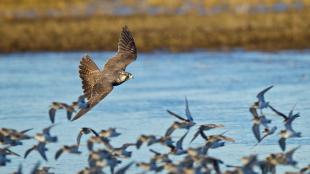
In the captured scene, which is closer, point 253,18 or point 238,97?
point 238,97

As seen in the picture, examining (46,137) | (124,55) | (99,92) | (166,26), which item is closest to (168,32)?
(166,26)

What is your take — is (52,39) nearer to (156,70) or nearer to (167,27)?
(167,27)

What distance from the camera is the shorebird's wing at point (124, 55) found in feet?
37.3

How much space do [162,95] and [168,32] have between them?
8703 mm

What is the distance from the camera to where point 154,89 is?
15.5 meters

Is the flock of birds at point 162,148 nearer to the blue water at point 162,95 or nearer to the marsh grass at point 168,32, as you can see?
the blue water at point 162,95

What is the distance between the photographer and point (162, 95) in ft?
48.6

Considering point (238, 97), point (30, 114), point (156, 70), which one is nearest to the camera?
point (30, 114)

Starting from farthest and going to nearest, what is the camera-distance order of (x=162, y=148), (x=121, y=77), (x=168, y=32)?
(x=168, y=32) < (x=121, y=77) < (x=162, y=148)

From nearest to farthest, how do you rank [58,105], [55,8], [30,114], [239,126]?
[58,105] < [239,126] < [30,114] < [55,8]

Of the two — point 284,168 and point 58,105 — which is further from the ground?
point 58,105

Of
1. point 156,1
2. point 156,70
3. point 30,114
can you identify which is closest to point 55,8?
point 156,1

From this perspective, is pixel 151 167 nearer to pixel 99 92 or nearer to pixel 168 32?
pixel 99 92

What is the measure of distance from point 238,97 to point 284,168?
4.86m
